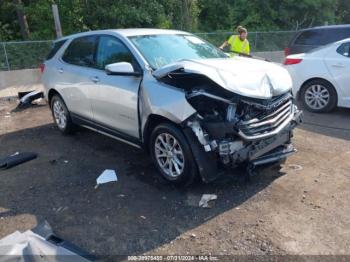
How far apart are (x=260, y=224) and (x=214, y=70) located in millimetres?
1680

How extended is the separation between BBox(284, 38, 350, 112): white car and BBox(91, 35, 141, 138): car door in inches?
168

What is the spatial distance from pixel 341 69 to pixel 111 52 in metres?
4.46

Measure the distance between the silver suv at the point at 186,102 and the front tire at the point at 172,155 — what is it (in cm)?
1

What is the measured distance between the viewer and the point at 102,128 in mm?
5660

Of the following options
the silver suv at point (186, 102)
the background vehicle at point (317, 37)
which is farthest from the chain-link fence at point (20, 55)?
the background vehicle at point (317, 37)

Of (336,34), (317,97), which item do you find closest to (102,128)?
(317,97)

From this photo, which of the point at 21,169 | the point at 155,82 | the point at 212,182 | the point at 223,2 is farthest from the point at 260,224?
the point at 223,2

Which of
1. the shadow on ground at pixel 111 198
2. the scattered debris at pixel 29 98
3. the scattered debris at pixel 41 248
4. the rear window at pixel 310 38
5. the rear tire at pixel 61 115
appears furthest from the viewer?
the rear window at pixel 310 38

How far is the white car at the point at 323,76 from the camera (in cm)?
734

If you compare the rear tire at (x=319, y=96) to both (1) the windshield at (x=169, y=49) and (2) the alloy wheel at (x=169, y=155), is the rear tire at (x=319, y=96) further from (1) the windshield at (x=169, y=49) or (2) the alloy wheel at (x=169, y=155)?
(2) the alloy wheel at (x=169, y=155)

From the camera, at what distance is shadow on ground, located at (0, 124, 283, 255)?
3.72m

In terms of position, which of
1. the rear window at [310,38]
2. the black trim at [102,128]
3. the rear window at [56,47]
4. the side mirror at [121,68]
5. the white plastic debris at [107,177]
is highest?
the rear window at [56,47]

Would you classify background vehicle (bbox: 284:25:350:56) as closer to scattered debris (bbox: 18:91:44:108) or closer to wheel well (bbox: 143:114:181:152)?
wheel well (bbox: 143:114:181:152)

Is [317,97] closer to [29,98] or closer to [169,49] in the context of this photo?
[169,49]
